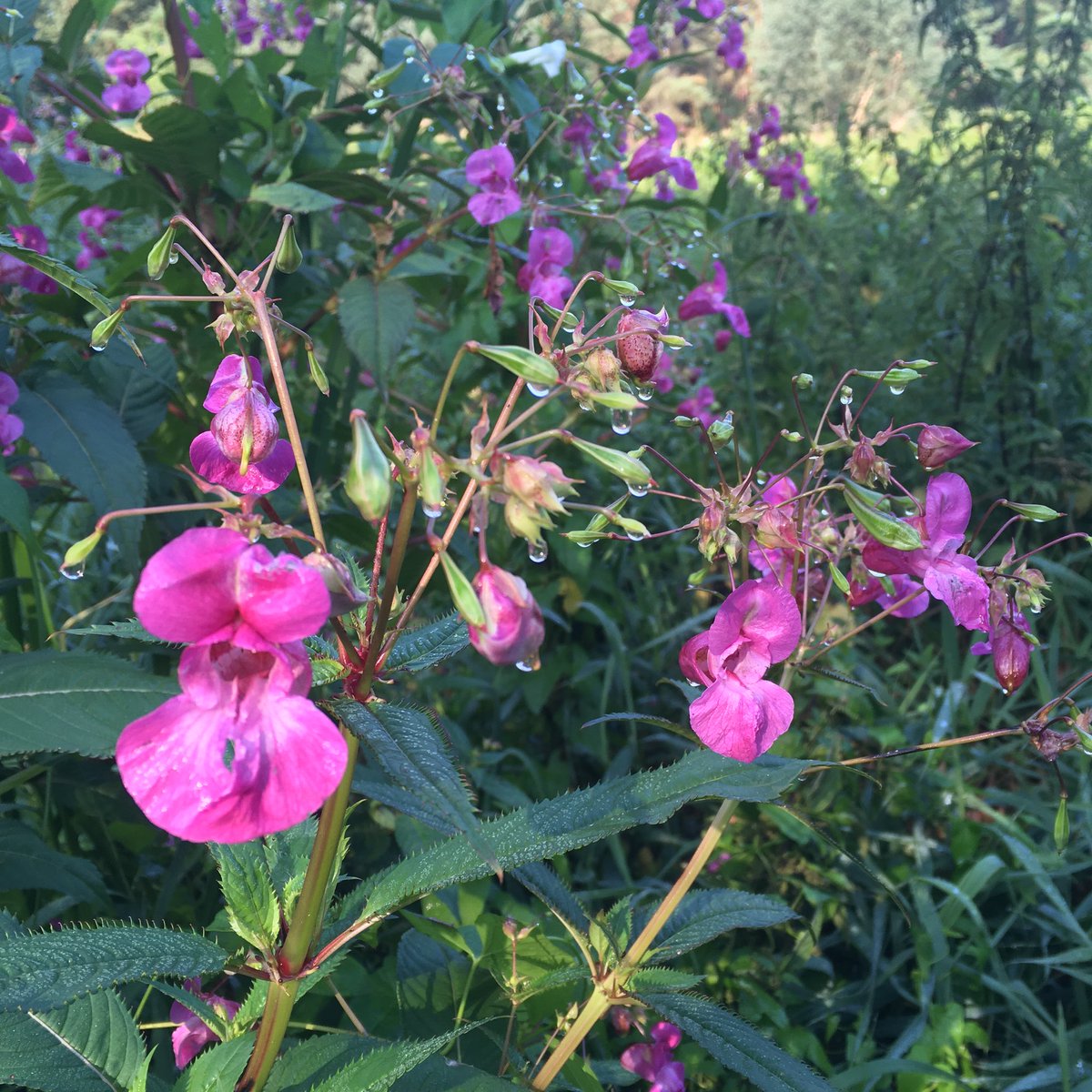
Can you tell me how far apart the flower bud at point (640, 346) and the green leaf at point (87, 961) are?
0.60 meters

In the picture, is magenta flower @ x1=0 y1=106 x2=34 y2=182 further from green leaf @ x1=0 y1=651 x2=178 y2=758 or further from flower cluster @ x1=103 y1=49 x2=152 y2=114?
green leaf @ x1=0 y1=651 x2=178 y2=758

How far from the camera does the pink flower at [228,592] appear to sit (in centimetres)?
66

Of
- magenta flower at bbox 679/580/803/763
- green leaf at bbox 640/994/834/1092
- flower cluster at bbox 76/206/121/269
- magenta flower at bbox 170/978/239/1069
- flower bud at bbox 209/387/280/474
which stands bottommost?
magenta flower at bbox 170/978/239/1069

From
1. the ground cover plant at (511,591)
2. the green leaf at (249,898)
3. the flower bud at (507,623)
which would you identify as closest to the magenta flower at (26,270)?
the ground cover plant at (511,591)

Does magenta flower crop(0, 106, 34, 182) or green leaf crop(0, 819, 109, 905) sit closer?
green leaf crop(0, 819, 109, 905)

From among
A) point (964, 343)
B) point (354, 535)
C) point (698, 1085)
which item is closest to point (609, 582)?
point (354, 535)

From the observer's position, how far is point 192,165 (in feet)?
6.06

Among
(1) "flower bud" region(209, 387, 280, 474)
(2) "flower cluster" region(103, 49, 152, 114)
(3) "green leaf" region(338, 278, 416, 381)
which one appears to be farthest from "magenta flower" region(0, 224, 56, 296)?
(1) "flower bud" region(209, 387, 280, 474)

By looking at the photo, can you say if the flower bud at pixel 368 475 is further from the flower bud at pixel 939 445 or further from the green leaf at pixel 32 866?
the green leaf at pixel 32 866

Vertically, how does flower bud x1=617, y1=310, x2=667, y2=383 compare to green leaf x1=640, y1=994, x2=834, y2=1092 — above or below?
above

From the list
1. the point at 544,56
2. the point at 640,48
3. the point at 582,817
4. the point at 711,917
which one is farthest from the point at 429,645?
the point at 640,48

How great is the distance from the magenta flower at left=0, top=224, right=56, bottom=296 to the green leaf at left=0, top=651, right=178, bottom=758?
690mm

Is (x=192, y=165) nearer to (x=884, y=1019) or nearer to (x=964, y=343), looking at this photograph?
(x=884, y=1019)

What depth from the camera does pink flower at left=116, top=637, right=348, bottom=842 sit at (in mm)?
655
